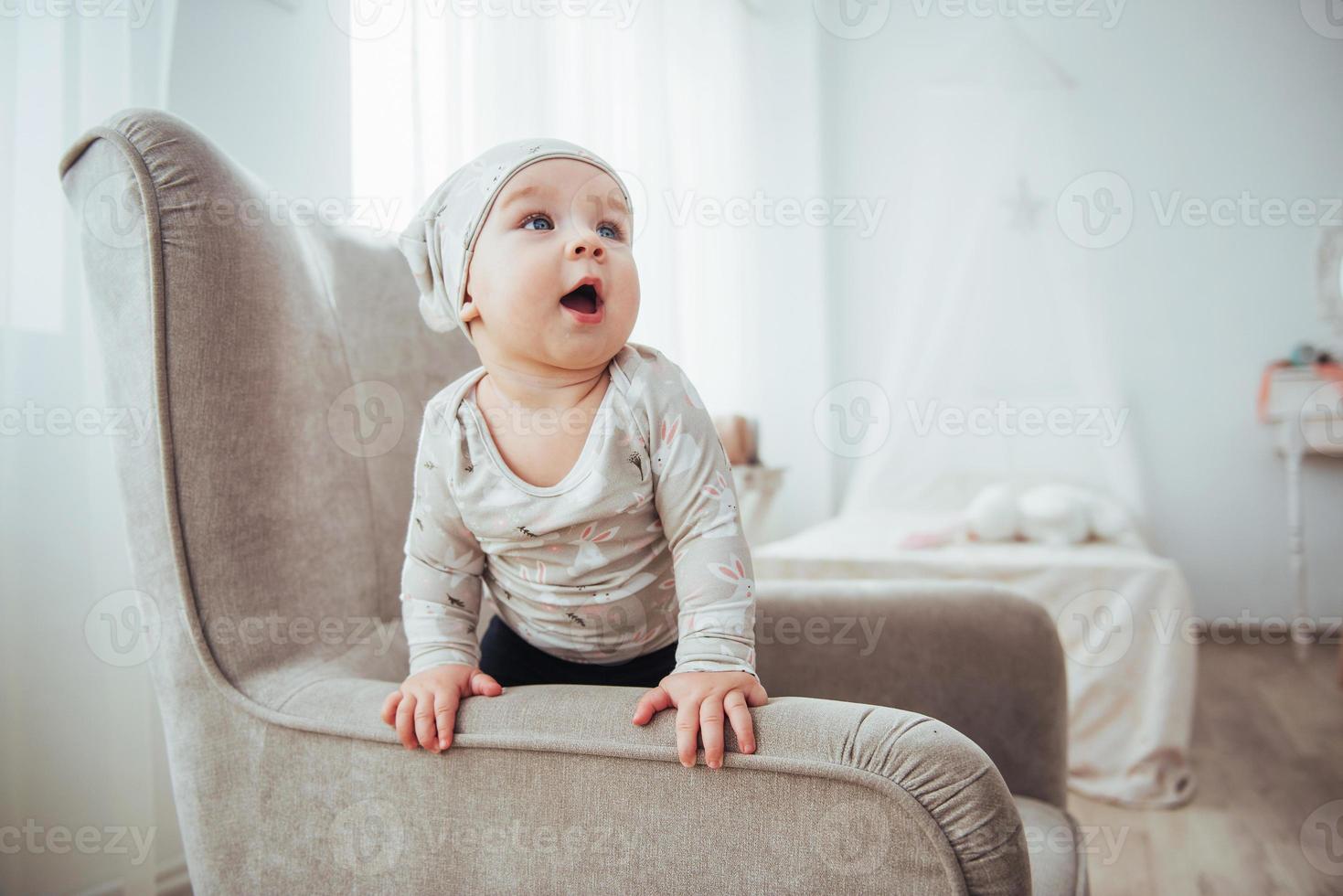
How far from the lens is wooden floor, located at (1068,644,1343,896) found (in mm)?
1578

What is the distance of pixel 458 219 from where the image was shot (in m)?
0.80

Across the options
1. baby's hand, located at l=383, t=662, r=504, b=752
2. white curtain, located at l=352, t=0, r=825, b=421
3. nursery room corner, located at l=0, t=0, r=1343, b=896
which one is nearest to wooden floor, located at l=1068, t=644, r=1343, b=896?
nursery room corner, located at l=0, t=0, r=1343, b=896

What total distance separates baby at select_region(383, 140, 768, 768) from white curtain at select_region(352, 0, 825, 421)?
3.28 feet

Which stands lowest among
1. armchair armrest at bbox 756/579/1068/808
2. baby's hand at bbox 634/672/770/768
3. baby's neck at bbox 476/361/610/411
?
armchair armrest at bbox 756/579/1068/808

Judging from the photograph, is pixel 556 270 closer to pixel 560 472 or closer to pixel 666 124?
pixel 560 472

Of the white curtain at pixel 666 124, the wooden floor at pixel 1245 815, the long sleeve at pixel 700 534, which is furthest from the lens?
the white curtain at pixel 666 124

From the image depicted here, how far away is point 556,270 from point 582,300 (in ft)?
0.13

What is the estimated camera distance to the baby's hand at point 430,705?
68 centimetres

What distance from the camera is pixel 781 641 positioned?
1048mm

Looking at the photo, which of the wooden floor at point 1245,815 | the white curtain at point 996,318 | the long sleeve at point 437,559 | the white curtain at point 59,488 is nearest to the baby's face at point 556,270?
the long sleeve at point 437,559

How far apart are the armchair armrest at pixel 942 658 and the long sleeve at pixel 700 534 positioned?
0.98 ft

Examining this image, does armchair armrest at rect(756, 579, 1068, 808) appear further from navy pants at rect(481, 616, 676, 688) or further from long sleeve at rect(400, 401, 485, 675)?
long sleeve at rect(400, 401, 485, 675)

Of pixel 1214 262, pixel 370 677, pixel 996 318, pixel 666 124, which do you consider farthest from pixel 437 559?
pixel 1214 262

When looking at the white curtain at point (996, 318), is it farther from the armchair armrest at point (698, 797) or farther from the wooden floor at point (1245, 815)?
the armchair armrest at point (698, 797)
